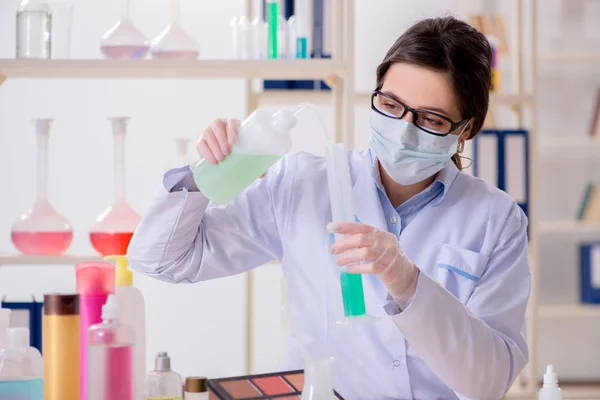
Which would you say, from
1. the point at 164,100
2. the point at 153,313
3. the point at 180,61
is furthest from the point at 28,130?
the point at 180,61

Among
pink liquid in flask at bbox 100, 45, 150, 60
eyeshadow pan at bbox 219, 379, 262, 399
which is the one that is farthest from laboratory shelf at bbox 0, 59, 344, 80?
eyeshadow pan at bbox 219, 379, 262, 399

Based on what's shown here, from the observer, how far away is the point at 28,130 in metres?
3.39

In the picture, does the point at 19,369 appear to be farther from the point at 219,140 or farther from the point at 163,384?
the point at 219,140

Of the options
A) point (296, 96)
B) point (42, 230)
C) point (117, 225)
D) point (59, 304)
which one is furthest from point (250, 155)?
point (296, 96)

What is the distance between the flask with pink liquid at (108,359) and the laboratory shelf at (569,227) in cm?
284

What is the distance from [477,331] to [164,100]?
8.07 feet

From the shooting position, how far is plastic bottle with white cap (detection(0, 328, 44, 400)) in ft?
3.59

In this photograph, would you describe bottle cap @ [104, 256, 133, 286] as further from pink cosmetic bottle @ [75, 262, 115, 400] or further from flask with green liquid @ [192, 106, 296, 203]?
flask with green liquid @ [192, 106, 296, 203]

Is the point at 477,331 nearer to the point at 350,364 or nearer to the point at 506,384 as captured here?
the point at 506,384

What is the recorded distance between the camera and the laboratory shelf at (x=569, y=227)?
3.61m

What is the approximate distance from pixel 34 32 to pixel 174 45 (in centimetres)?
36

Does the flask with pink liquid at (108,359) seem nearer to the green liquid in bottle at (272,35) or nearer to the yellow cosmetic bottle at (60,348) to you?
the yellow cosmetic bottle at (60,348)

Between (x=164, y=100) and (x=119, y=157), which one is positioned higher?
(x=164, y=100)

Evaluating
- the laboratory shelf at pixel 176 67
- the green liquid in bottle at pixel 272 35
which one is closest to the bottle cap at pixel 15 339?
the laboratory shelf at pixel 176 67
